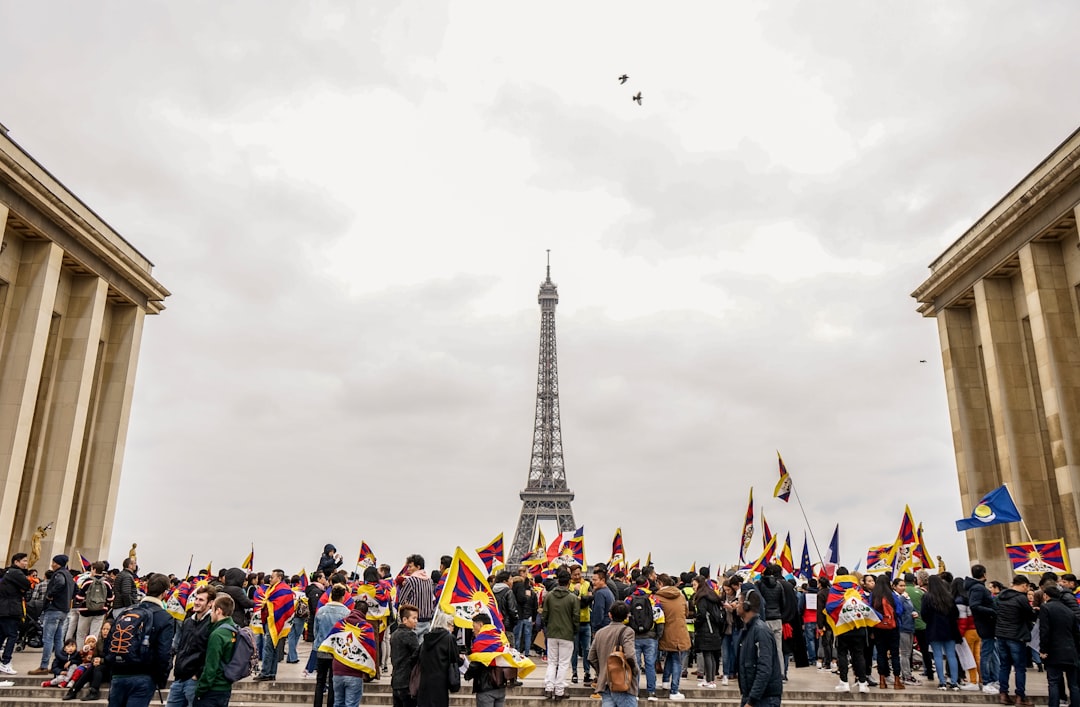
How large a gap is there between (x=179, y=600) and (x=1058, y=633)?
578 inches

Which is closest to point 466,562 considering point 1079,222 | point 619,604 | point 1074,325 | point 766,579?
point 619,604

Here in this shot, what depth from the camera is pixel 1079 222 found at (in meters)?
24.5

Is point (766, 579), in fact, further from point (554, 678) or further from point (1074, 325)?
point (1074, 325)

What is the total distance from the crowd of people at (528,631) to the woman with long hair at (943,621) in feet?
0.10

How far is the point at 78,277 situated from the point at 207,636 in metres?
28.8

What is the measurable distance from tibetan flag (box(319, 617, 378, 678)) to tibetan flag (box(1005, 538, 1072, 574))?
14128 mm

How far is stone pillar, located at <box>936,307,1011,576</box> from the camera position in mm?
30906

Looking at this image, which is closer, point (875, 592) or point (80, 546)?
point (875, 592)

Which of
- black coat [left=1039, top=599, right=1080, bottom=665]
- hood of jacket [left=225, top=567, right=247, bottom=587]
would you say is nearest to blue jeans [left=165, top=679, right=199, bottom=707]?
hood of jacket [left=225, top=567, right=247, bottom=587]

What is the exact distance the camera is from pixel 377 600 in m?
13.2

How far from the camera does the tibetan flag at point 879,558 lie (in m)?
19.7

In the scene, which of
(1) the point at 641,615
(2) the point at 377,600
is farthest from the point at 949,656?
(2) the point at 377,600

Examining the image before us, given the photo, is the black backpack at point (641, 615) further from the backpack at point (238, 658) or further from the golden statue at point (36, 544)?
the golden statue at point (36, 544)

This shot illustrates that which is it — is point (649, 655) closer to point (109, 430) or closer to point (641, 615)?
point (641, 615)
